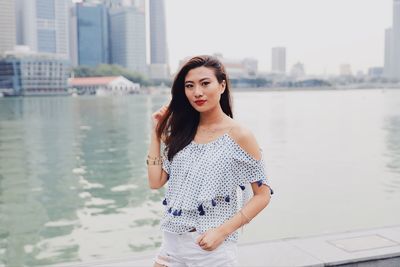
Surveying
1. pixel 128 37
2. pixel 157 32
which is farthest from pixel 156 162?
pixel 157 32

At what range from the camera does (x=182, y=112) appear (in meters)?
1.53

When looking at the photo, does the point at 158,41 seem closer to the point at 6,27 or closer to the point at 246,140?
the point at 6,27

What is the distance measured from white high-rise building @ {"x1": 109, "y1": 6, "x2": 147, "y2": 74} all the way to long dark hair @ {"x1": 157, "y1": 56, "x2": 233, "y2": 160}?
9329 centimetres

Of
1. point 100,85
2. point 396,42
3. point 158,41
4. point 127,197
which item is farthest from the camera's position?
point 396,42

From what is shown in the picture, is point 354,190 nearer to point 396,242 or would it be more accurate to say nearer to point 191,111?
point 396,242

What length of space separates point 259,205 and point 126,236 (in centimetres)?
447

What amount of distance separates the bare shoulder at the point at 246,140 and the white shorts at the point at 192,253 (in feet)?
0.84

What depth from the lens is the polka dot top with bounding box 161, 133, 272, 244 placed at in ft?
4.57

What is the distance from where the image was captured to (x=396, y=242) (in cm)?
260

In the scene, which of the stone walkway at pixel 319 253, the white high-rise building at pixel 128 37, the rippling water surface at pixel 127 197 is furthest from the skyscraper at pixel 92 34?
the stone walkway at pixel 319 253

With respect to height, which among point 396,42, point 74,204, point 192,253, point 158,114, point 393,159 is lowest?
point 393,159

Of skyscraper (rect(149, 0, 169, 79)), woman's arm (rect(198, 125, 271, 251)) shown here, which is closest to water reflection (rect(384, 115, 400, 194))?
woman's arm (rect(198, 125, 271, 251))

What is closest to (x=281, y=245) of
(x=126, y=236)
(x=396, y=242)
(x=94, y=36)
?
(x=396, y=242)

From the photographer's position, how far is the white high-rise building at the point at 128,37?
92750mm
